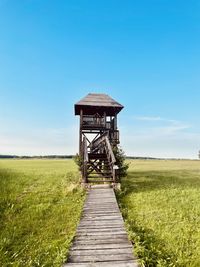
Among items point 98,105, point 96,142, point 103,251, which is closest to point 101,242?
point 103,251

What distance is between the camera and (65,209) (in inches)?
473

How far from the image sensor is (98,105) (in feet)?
71.6

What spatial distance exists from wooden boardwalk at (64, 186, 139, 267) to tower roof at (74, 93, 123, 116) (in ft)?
39.4

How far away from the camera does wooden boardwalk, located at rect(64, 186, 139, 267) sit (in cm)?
586

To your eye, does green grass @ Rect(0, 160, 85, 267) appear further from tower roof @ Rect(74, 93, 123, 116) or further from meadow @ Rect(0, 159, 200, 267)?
tower roof @ Rect(74, 93, 123, 116)

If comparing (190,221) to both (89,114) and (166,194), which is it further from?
(89,114)

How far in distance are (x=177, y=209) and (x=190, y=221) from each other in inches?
65.8

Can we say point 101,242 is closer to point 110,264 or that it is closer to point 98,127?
point 110,264

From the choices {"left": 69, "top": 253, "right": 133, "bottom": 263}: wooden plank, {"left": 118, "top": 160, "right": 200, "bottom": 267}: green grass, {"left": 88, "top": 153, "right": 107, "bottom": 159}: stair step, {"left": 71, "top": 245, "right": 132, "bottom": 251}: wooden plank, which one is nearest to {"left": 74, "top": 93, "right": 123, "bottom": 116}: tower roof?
{"left": 88, "top": 153, "right": 107, "bottom": 159}: stair step

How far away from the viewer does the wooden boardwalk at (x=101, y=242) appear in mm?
5857

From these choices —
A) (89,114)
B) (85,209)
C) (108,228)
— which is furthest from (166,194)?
(89,114)

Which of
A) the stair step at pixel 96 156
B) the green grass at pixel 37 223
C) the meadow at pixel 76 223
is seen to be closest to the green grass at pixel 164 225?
the meadow at pixel 76 223

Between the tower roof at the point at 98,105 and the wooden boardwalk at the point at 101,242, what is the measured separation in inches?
472

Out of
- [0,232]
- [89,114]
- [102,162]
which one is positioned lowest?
[0,232]
